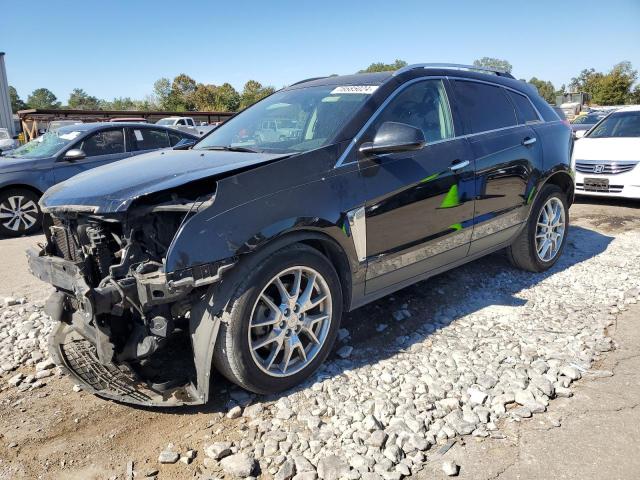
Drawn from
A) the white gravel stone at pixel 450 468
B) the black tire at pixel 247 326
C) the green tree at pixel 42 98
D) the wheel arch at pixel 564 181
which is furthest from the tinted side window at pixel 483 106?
the green tree at pixel 42 98

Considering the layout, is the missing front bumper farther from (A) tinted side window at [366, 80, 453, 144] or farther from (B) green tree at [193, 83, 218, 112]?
(B) green tree at [193, 83, 218, 112]

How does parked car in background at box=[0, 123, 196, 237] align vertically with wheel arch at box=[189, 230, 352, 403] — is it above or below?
above

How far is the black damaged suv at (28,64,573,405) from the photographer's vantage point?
104 inches

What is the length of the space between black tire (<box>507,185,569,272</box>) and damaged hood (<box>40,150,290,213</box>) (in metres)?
2.87

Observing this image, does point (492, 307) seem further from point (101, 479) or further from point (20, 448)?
point (20, 448)

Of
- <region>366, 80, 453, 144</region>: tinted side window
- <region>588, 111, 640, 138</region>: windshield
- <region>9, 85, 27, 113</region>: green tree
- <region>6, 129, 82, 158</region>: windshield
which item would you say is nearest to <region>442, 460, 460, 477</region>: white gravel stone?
<region>366, 80, 453, 144</region>: tinted side window

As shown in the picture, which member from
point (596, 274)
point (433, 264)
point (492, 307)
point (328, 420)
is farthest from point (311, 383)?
point (596, 274)

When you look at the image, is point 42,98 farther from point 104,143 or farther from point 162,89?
point 104,143

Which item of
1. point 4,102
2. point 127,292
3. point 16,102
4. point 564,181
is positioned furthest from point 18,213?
point 16,102

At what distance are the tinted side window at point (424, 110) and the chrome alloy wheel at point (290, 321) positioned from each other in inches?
48.4

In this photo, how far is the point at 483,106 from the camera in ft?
14.3

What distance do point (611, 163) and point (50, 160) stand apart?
902 cm

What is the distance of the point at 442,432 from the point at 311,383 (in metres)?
0.85

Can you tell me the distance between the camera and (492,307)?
427 cm
